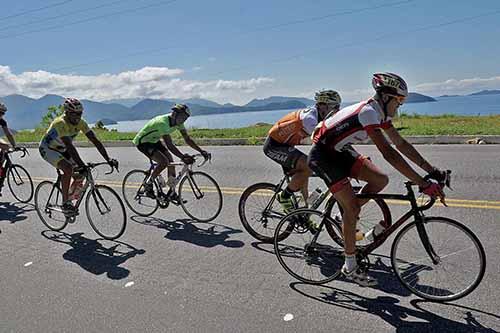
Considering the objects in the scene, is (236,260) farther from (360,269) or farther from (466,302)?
(466,302)

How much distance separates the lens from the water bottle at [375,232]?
371 cm

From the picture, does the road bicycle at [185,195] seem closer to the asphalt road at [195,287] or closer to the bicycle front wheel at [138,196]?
the bicycle front wheel at [138,196]

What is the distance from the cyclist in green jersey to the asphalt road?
26.7 inches

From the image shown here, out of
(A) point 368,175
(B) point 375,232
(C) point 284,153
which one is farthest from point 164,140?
(B) point 375,232

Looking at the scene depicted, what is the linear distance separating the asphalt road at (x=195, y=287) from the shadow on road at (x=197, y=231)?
0.02m

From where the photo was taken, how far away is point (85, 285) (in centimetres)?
407

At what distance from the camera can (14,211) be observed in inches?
284

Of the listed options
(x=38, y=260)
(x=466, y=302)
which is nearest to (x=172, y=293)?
(x=38, y=260)

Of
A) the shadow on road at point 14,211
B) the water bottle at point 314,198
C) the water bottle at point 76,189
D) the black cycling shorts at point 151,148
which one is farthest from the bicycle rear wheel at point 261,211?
the shadow on road at point 14,211

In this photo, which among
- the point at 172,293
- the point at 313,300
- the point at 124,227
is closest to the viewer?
the point at 313,300

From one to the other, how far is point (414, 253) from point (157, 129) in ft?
13.8

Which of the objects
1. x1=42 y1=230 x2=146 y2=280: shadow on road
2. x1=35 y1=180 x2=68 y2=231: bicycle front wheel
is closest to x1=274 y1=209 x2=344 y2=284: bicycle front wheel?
x1=42 y1=230 x2=146 y2=280: shadow on road

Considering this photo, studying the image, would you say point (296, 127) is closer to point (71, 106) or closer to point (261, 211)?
point (261, 211)

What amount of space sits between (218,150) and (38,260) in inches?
355
